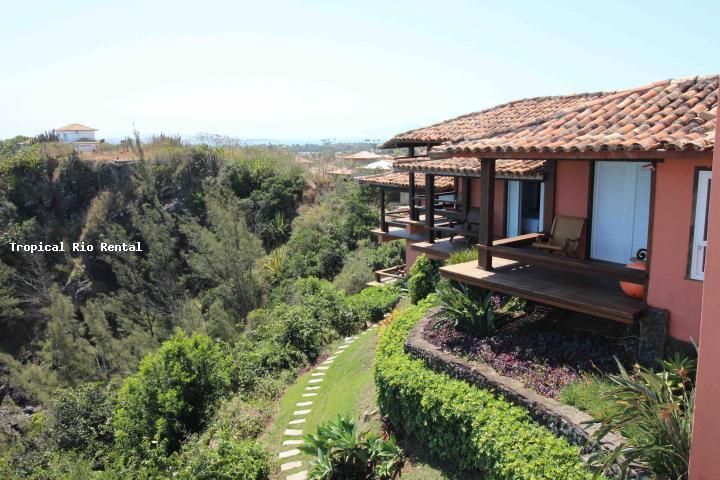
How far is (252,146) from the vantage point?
43.6 m

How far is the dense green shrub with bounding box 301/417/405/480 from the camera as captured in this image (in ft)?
27.0

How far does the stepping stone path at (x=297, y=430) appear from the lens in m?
9.77

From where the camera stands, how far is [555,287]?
8820mm

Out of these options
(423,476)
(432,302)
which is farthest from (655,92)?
(423,476)

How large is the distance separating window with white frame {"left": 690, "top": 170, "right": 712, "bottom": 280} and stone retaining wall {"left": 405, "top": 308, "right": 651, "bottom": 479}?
98.9 inches

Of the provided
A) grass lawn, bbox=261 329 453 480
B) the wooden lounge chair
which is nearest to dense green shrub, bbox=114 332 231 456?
grass lawn, bbox=261 329 453 480

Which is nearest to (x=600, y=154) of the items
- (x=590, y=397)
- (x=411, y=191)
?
(x=590, y=397)

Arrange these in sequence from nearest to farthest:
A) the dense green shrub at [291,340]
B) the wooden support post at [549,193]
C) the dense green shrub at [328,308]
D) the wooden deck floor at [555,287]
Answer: the wooden deck floor at [555,287], the wooden support post at [549,193], the dense green shrub at [291,340], the dense green shrub at [328,308]

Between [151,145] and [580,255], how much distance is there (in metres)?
38.0

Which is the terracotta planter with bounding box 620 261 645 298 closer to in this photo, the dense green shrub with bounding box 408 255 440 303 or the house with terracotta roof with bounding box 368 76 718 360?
the house with terracotta roof with bounding box 368 76 718 360

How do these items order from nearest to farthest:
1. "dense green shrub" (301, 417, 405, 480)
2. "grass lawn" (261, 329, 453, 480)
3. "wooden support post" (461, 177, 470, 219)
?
"dense green shrub" (301, 417, 405, 480)
"grass lawn" (261, 329, 453, 480)
"wooden support post" (461, 177, 470, 219)

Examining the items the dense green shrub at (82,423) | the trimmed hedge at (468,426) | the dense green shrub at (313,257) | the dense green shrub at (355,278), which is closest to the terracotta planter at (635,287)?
the trimmed hedge at (468,426)

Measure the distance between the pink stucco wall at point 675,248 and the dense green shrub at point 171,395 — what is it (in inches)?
403

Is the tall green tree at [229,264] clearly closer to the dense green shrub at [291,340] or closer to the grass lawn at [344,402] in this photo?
the dense green shrub at [291,340]
